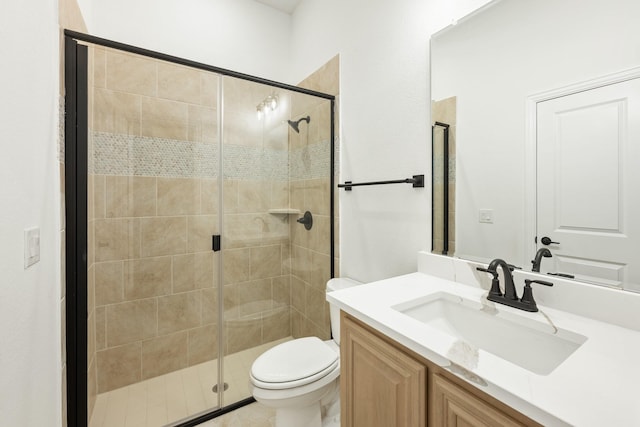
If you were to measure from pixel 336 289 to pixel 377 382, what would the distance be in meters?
0.86

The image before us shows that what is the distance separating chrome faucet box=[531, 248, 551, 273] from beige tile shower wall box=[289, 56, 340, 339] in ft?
3.71

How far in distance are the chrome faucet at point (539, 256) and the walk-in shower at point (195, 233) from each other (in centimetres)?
118

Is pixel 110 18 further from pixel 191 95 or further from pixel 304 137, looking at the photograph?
pixel 304 137

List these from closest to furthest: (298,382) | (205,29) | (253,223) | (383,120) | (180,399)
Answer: (298,382) → (383,120) → (180,399) → (253,223) → (205,29)

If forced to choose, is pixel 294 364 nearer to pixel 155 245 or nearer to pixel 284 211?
pixel 284 211

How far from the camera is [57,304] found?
1.08 metres

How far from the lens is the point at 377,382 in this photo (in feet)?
2.69

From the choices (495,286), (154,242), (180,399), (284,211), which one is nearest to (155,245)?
(154,242)

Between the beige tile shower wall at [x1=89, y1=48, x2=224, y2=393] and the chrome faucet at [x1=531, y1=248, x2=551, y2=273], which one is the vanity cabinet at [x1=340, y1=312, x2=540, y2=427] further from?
the beige tile shower wall at [x1=89, y1=48, x2=224, y2=393]

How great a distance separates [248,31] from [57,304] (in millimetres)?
2238

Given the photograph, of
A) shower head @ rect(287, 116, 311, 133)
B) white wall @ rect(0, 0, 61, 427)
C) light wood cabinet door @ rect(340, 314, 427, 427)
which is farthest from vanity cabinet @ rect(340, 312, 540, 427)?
shower head @ rect(287, 116, 311, 133)

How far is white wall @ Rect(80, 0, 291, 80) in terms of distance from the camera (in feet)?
5.91

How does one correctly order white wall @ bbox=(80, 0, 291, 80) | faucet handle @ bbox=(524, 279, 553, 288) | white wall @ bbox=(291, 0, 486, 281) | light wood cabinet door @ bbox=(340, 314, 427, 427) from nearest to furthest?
1. light wood cabinet door @ bbox=(340, 314, 427, 427)
2. faucet handle @ bbox=(524, 279, 553, 288)
3. white wall @ bbox=(291, 0, 486, 281)
4. white wall @ bbox=(80, 0, 291, 80)

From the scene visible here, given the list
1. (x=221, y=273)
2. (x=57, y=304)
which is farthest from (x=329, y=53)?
(x=57, y=304)
